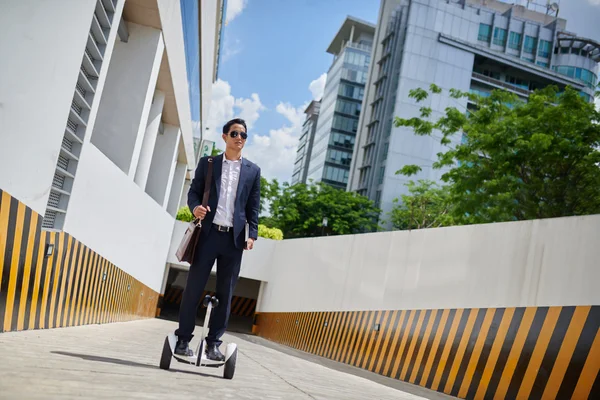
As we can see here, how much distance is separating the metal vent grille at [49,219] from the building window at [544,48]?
79951mm

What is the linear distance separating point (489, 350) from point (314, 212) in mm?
48573

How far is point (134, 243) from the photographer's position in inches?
556

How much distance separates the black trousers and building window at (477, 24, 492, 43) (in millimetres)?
76306

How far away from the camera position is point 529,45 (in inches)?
3098

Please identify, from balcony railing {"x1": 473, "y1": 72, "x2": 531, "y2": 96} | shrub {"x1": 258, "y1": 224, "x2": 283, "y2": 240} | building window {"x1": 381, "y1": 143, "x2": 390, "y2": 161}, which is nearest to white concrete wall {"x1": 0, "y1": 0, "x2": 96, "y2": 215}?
shrub {"x1": 258, "y1": 224, "x2": 283, "y2": 240}

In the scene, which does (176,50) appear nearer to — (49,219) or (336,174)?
(49,219)

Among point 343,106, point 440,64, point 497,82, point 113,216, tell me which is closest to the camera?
point 113,216

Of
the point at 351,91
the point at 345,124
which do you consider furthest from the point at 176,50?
the point at 351,91

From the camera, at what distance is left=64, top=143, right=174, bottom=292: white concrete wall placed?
829 centimetres

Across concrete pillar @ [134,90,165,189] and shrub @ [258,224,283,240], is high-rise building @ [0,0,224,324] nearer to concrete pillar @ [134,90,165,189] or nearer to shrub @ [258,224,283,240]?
concrete pillar @ [134,90,165,189]

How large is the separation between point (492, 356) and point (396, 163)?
58.2m

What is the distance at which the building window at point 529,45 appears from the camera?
78438 millimetres

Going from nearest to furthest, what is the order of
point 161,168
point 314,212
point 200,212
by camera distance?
point 200,212, point 161,168, point 314,212

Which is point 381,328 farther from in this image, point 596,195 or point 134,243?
point 596,195
